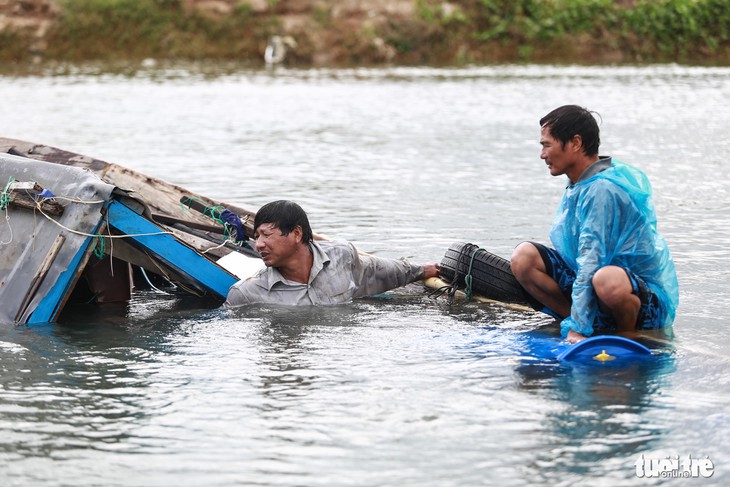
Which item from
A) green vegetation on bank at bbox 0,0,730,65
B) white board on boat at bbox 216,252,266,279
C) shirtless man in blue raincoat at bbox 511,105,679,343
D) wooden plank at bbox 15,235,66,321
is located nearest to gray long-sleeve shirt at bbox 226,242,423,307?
white board on boat at bbox 216,252,266,279

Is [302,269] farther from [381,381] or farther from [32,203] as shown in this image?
[32,203]

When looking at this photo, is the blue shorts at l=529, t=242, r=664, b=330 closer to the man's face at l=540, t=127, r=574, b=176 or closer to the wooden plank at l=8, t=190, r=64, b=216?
the man's face at l=540, t=127, r=574, b=176

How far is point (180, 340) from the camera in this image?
7.02 metres

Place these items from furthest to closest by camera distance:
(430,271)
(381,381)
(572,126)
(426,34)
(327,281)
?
(426,34)
(430,271)
(327,281)
(572,126)
(381,381)

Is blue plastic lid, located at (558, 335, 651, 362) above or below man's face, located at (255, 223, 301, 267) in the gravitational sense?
below

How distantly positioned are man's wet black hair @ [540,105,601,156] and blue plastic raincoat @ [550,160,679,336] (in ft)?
0.61

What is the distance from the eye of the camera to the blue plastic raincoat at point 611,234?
626cm

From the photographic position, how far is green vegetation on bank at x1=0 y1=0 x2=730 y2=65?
37.1 metres


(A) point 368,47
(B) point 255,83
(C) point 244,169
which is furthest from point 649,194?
(A) point 368,47

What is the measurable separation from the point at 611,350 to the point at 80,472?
2.88 metres


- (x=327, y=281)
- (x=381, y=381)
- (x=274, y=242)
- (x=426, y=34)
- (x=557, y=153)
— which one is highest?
(x=426, y=34)

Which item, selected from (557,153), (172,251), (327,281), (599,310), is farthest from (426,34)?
(599,310)

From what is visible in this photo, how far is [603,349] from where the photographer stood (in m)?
6.25

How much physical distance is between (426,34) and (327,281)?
30.9 m
